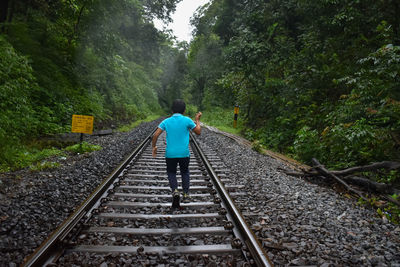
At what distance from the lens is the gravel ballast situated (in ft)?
9.01

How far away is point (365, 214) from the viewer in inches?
157

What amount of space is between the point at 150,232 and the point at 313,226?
2.28 metres

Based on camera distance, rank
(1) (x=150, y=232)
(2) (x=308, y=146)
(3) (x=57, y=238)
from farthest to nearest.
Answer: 1. (2) (x=308, y=146)
2. (1) (x=150, y=232)
3. (3) (x=57, y=238)

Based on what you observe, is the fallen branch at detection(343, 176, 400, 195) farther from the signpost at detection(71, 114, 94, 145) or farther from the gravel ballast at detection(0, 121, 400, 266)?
the signpost at detection(71, 114, 94, 145)

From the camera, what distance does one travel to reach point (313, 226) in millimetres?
3459

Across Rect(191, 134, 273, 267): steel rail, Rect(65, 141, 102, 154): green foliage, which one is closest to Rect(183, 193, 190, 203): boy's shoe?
Rect(191, 134, 273, 267): steel rail

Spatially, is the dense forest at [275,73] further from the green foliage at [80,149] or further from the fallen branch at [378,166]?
the green foliage at [80,149]

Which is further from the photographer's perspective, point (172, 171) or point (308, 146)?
point (308, 146)

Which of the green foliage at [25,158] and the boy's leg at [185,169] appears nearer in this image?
the boy's leg at [185,169]

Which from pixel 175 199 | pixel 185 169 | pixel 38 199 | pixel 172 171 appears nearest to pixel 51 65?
pixel 38 199

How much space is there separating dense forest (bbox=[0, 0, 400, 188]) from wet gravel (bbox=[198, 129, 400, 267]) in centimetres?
196

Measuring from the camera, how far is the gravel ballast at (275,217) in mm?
2746

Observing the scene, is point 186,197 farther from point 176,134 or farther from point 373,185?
point 373,185

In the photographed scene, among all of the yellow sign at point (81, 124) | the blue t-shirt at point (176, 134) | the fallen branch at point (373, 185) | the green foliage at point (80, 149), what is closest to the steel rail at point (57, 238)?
the blue t-shirt at point (176, 134)
